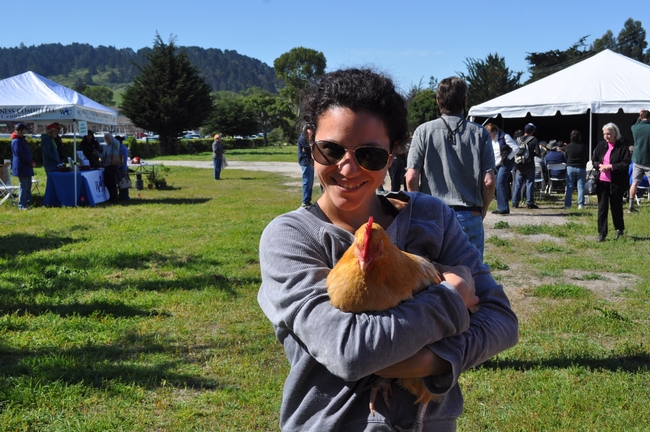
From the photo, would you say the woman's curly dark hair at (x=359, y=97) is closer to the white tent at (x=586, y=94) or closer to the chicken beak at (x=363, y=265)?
the chicken beak at (x=363, y=265)

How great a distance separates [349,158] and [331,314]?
46 centimetres

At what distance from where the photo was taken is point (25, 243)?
944cm

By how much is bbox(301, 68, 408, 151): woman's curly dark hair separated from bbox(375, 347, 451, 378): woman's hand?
653 mm

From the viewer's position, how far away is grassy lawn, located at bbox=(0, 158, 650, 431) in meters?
3.87

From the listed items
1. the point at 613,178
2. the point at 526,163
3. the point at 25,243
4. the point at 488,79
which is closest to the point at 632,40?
the point at 488,79

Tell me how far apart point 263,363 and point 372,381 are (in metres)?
3.34

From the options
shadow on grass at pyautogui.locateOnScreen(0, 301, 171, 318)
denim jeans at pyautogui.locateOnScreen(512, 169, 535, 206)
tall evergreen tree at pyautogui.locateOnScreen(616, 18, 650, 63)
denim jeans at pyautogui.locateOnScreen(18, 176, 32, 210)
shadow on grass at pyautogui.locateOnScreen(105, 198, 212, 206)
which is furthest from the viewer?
tall evergreen tree at pyautogui.locateOnScreen(616, 18, 650, 63)

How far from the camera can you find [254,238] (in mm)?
9891

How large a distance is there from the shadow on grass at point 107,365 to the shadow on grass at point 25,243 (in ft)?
14.2

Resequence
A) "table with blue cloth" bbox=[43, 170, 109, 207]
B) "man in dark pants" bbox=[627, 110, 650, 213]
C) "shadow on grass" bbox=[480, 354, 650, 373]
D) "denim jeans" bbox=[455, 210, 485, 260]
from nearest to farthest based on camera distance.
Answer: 1. "denim jeans" bbox=[455, 210, 485, 260]
2. "shadow on grass" bbox=[480, 354, 650, 373]
3. "man in dark pants" bbox=[627, 110, 650, 213]
4. "table with blue cloth" bbox=[43, 170, 109, 207]

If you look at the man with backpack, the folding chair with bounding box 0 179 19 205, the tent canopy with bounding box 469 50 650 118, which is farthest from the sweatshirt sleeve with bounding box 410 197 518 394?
the tent canopy with bounding box 469 50 650 118

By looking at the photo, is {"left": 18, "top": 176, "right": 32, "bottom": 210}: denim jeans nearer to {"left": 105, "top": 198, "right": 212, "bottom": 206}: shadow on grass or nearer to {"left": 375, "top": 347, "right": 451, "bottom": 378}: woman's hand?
{"left": 105, "top": 198, "right": 212, "bottom": 206}: shadow on grass

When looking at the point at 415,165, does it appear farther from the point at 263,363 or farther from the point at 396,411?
the point at 396,411

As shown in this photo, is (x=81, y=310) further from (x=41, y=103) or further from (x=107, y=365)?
(x=41, y=103)
